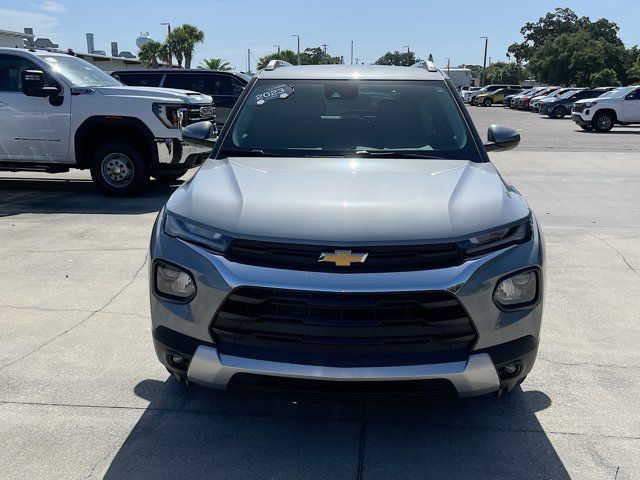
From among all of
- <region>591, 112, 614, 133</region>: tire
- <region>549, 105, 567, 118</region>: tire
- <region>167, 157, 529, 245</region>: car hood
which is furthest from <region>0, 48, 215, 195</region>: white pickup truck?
<region>549, 105, 567, 118</region>: tire

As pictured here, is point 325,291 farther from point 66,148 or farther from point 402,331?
point 66,148

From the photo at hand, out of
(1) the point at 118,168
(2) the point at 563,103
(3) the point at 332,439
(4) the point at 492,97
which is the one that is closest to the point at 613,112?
(2) the point at 563,103

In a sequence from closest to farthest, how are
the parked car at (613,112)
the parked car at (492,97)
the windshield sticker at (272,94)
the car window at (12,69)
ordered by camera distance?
1. the windshield sticker at (272,94)
2. the car window at (12,69)
3. the parked car at (613,112)
4. the parked car at (492,97)

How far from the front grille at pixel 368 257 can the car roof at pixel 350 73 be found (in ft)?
6.74

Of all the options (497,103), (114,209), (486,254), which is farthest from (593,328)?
(497,103)

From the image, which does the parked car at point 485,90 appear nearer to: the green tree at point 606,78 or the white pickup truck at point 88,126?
the green tree at point 606,78

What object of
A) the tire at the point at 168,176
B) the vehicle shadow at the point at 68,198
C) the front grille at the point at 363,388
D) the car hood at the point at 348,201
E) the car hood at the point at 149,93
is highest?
the car hood at the point at 149,93

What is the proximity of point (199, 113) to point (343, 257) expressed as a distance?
7.54m

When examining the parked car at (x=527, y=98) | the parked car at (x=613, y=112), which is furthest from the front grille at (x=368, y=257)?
the parked car at (x=527, y=98)

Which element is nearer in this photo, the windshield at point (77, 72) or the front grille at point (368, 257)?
the front grille at point (368, 257)

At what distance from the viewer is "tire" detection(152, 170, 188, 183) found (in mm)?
9414

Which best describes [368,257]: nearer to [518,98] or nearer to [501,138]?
[501,138]

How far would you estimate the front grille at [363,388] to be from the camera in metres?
2.58

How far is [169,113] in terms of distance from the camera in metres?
8.95
